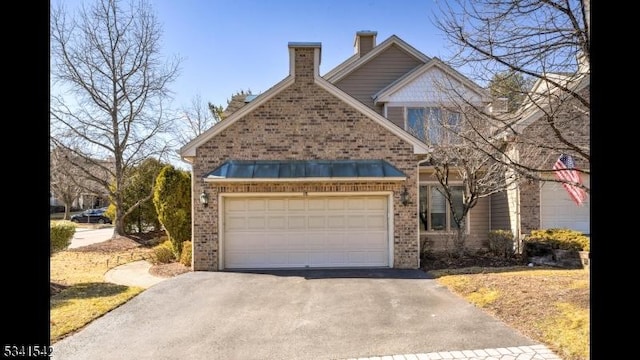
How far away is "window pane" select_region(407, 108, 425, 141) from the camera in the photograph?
15198 mm

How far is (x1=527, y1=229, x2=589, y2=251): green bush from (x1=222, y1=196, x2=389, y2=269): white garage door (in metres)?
4.64

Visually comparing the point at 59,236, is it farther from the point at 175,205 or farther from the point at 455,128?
the point at 455,128

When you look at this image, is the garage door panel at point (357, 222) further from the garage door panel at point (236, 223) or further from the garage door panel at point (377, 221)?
the garage door panel at point (236, 223)

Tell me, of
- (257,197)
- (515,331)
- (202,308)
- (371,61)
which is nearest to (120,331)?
(202,308)

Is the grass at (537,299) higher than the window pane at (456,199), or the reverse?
the window pane at (456,199)

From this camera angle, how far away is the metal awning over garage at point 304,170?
37.3ft

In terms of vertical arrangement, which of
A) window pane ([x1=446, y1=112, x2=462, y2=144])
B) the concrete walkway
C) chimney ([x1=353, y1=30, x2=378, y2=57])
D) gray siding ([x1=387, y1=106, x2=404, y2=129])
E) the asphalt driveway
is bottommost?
the concrete walkway

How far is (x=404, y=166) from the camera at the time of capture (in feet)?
39.4

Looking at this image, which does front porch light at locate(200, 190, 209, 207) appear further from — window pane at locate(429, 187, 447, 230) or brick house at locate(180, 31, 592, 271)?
window pane at locate(429, 187, 447, 230)

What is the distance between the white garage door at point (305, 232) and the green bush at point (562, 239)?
15.2 ft

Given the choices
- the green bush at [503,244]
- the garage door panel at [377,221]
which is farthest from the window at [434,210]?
the garage door panel at [377,221]

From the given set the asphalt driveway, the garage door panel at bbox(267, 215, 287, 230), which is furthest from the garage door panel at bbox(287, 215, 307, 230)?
the asphalt driveway
